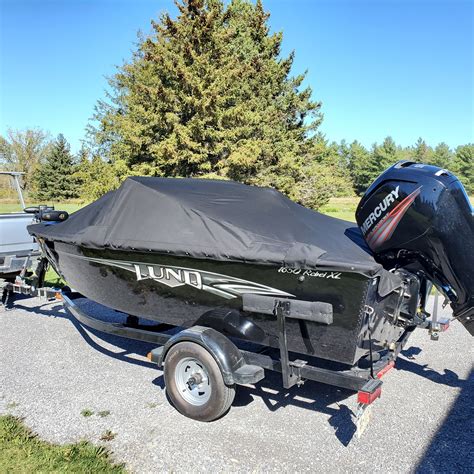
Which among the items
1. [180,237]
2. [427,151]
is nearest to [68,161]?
[180,237]

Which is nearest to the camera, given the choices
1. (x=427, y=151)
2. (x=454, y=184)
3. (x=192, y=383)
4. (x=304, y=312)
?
(x=304, y=312)

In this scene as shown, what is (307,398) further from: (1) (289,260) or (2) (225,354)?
(1) (289,260)

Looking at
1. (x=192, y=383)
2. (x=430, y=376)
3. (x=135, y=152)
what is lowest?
(x=430, y=376)

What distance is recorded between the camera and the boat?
3.12m

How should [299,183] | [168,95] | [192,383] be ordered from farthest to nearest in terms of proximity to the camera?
[299,183] → [168,95] → [192,383]

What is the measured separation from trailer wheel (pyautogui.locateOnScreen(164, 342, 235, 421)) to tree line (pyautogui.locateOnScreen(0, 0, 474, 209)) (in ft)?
53.5

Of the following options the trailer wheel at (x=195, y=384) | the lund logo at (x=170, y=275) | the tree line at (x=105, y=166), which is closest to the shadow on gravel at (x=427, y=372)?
the trailer wheel at (x=195, y=384)

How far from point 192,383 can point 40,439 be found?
123 centimetres

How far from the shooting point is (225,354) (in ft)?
11.4

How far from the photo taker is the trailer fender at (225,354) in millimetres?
3412

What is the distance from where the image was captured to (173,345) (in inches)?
147

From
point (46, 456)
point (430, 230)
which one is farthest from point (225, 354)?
point (430, 230)

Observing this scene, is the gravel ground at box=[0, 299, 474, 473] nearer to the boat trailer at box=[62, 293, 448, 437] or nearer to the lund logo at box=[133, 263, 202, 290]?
the boat trailer at box=[62, 293, 448, 437]

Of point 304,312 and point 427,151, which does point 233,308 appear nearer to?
point 304,312
